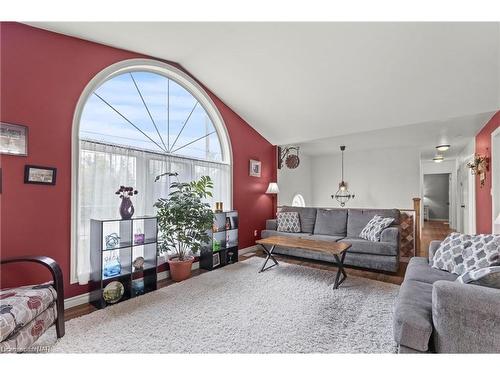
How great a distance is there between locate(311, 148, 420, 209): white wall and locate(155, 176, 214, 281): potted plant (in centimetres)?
529

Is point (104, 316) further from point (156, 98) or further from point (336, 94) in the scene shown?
point (336, 94)

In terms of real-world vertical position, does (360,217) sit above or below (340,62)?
below

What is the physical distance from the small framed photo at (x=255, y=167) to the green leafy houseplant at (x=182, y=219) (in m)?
1.67

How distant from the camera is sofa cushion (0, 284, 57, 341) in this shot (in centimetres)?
142

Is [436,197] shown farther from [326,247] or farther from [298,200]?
[326,247]

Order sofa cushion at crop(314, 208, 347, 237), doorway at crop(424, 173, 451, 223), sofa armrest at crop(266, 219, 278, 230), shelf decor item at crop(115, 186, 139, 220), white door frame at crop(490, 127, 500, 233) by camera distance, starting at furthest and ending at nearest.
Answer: doorway at crop(424, 173, 451, 223)
sofa armrest at crop(266, 219, 278, 230)
sofa cushion at crop(314, 208, 347, 237)
white door frame at crop(490, 127, 500, 233)
shelf decor item at crop(115, 186, 139, 220)

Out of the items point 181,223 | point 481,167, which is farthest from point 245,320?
point 481,167

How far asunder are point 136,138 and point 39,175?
3.73 feet

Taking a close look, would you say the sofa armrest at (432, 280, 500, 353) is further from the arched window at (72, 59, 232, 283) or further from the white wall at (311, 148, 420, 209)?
the white wall at (311, 148, 420, 209)

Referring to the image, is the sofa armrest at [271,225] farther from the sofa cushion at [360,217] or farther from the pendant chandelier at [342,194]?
the pendant chandelier at [342,194]

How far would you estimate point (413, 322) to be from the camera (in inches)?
57.1

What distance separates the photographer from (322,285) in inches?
117

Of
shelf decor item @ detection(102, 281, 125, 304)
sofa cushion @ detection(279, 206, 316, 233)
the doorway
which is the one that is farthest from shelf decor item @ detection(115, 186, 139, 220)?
the doorway
